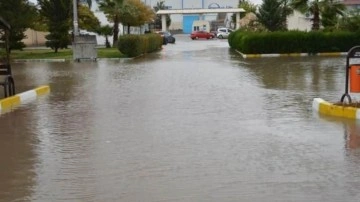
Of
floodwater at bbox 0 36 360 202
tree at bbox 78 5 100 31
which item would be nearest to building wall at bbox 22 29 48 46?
tree at bbox 78 5 100 31

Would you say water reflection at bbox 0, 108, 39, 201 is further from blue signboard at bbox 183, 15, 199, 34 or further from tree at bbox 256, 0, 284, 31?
blue signboard at bbox 183, 15, 199, 34

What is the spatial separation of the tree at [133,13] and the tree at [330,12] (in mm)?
14792

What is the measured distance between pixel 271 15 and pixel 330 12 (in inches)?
365

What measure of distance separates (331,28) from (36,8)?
1919 cm

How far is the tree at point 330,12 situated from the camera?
38.8 meters

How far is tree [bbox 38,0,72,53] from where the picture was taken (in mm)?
38625

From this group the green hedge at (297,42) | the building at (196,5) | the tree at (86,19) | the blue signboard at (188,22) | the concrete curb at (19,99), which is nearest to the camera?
the concrete curb at (19,99)

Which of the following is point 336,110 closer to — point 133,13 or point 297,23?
point 133,13

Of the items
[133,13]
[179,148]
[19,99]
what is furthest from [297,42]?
[179,148]

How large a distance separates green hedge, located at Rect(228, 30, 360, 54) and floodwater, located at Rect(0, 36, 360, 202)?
2023 centimetres

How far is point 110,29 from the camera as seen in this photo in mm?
48344

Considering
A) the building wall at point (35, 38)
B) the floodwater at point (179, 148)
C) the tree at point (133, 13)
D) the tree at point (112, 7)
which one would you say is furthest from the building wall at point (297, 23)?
the floodwater at point (179, 148)

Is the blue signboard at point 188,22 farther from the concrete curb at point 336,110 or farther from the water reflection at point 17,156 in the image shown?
the water reflection at point 17,156

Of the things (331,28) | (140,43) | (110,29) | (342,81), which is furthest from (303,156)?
(110,29)
